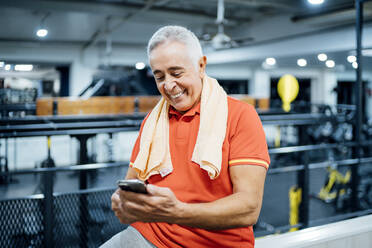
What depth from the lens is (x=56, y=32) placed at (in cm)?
957

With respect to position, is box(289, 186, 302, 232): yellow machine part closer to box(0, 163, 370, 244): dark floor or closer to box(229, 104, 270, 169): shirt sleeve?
box(0, 163, 370, 244): dark floor

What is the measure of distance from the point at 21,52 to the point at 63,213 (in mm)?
9489

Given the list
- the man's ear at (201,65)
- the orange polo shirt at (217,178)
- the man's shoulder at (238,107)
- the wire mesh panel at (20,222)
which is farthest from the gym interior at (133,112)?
the man's ear at (201,65)

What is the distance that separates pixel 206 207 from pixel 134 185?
20 cm

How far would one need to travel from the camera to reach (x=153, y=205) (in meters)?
0.87

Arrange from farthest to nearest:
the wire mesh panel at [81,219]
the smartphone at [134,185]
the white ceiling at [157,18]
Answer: the white ceiling at [157,18] → the wire mesh panel at [81,219] → the smartphone at [134,185]

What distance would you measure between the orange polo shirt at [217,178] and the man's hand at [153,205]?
164 mm

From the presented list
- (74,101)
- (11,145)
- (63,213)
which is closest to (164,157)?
(63,213)

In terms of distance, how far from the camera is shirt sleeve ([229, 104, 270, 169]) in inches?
38.8

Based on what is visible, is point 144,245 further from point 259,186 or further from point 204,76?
point 204,76

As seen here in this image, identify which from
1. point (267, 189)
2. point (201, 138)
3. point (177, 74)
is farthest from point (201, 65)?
point (267, 189)

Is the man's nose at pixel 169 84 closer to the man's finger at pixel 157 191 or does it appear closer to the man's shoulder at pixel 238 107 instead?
the man's shoulder at pixel 238 107

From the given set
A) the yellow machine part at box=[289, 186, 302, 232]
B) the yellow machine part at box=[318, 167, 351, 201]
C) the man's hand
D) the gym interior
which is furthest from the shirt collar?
the yellow machine part at box=[318, 167, 351, 201]

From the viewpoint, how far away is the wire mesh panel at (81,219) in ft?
7.48
